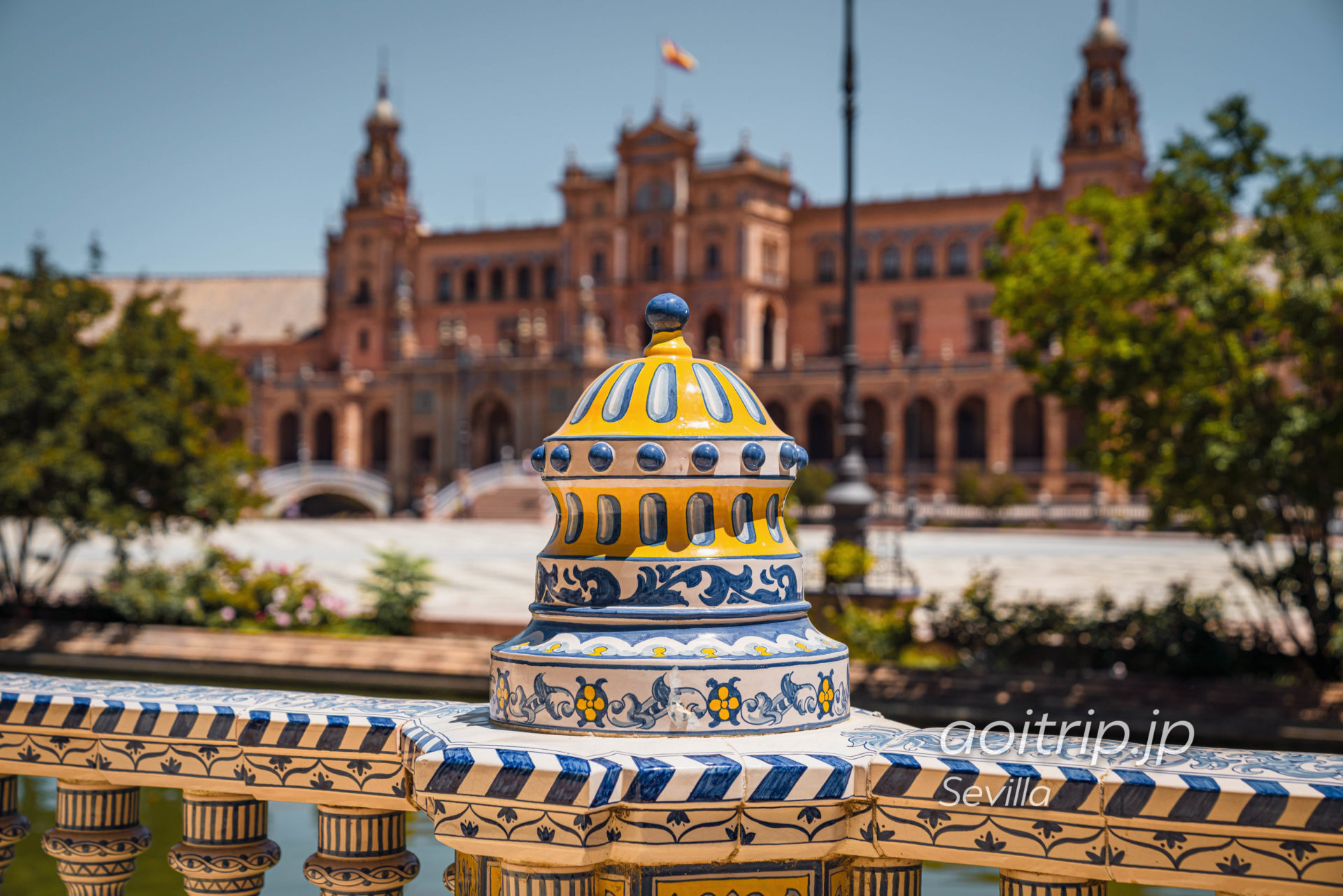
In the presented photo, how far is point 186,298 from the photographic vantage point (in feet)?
270

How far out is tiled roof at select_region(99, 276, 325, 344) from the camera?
79438 millimetres

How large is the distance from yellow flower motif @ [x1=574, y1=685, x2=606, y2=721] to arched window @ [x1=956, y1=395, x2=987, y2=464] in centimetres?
5926

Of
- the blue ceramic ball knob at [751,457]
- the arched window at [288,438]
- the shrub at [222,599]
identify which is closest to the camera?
the blue ceramic ball knob at [751,457]

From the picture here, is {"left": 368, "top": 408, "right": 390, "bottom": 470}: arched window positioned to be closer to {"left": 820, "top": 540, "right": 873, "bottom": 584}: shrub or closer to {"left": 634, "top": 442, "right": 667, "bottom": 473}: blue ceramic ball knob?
{"left": 820, "top": 540, "right": 873, "bottom": 584}: shrub

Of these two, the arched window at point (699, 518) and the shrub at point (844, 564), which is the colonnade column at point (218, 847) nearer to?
the arched window at point (699, 518)

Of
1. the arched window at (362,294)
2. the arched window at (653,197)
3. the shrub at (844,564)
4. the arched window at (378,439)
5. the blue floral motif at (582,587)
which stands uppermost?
the arched window at (653,197)

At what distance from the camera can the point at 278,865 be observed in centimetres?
624

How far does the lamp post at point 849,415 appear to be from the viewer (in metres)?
14.9

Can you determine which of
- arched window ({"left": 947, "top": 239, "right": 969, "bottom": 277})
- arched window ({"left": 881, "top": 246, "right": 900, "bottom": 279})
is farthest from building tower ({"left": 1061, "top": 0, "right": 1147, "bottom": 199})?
arched window ({"left": 881, "top": 246, "right": 900, "bottom": 279})

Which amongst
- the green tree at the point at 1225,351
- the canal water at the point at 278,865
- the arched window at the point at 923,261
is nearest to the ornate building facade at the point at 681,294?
the arched window at the point at 923,261

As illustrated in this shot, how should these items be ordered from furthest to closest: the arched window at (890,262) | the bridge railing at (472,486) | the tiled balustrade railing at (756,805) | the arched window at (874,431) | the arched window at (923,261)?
the arched window at (890,262)
the arched window at (923,261)
the arched window at (874,431)
the bridge railing at (472,486)
the tiled balustrade railing at (756,805)

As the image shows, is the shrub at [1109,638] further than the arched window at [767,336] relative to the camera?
No

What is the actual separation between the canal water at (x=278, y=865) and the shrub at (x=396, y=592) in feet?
25.2

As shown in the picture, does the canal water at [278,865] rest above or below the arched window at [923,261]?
below
